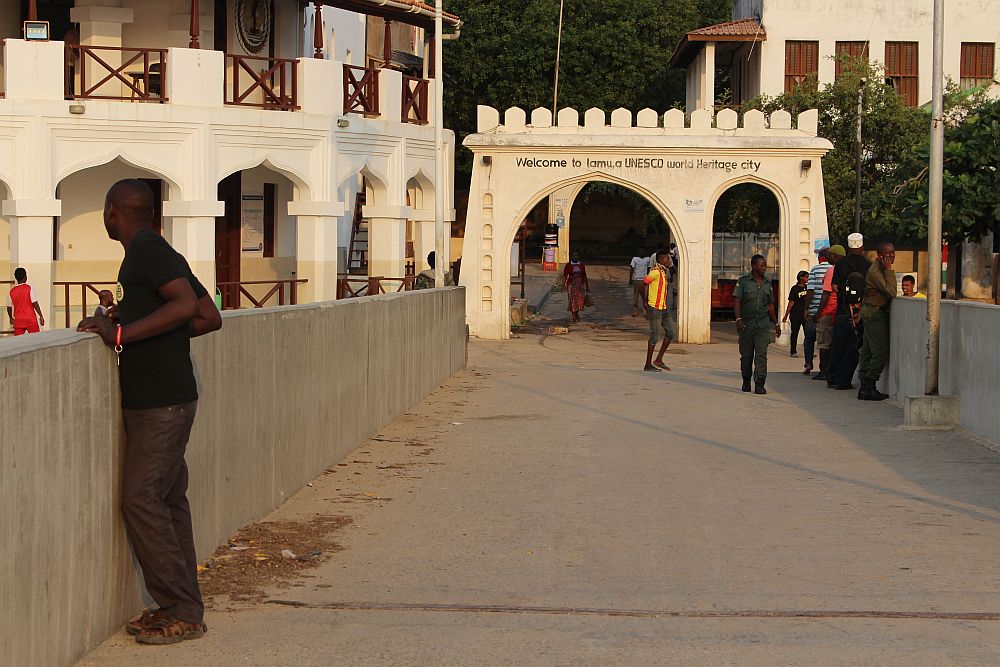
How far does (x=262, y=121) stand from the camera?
1006 inches

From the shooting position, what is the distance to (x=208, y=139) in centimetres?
2478

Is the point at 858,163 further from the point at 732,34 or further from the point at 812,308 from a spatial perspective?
the point at 812,308

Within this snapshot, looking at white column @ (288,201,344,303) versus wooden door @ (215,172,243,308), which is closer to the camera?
white column @ (288,201,344,303)

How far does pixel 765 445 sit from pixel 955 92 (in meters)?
28.4

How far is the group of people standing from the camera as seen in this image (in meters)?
17.6

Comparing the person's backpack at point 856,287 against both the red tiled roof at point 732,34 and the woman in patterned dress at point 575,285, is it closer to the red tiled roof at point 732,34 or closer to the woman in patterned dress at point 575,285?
the woman in patterned dress at point 575,285

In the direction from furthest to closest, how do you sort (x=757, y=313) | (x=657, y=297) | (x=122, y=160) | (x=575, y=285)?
(x=575, y=285) < (x=122, y=160) < (x=657, y=297) < (x=757, y=313)

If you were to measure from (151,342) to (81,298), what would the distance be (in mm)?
21326

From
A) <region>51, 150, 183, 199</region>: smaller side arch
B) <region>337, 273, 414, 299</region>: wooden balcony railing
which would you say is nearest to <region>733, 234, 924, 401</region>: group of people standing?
<region>337, 273, 414, 299</region>: wooden balcony railing

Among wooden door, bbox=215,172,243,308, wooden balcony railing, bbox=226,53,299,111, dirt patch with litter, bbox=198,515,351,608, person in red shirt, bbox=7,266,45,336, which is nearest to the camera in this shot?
dirt patch with litter, bbox=198,515,351,608

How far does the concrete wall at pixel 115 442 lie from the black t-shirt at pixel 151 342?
0.40 ft

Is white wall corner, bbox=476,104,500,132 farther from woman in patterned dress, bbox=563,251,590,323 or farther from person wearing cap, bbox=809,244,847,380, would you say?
person wearing cap, bbox=809,244,847,380

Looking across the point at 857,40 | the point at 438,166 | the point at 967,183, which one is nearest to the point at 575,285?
the point at 438,166

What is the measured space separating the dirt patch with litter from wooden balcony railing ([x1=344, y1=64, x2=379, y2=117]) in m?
19.0
